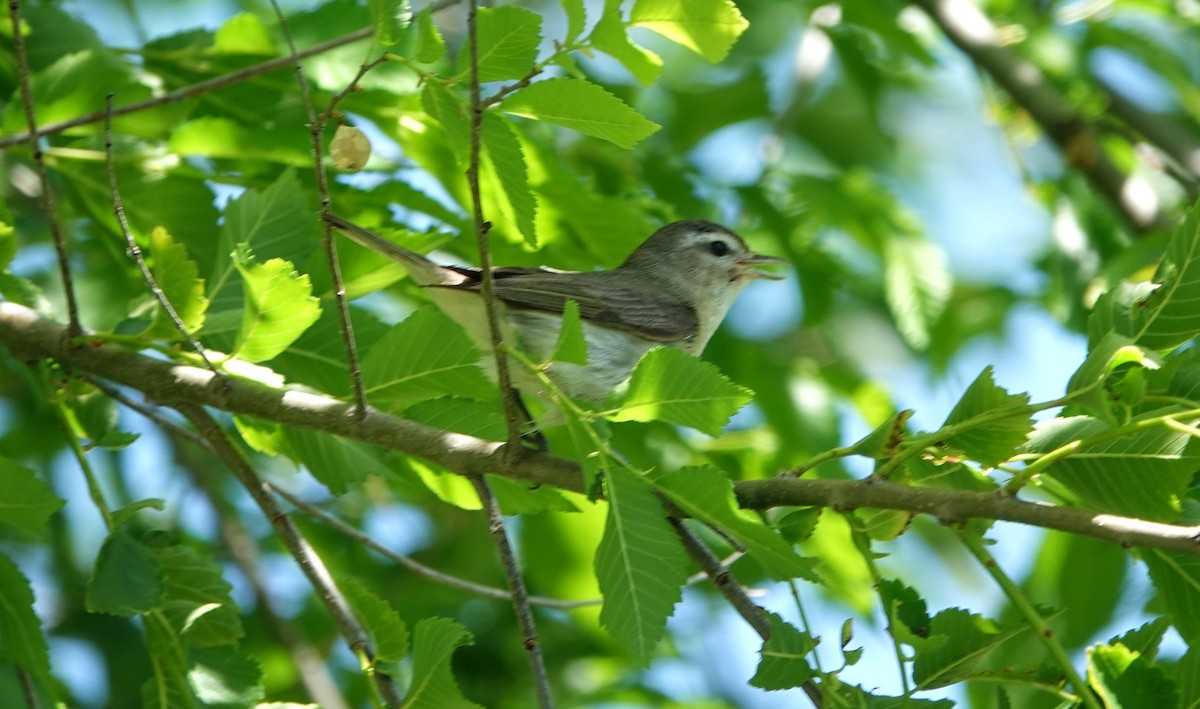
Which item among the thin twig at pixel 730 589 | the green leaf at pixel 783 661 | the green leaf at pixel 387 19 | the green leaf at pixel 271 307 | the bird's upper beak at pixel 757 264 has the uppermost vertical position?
the green leaf at pixel 387 19

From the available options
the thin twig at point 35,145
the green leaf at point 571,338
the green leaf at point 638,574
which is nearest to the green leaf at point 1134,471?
the green leaf at point 638,574

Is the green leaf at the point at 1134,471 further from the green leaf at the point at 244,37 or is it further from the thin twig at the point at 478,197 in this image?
the green leaf at the point at 244,37

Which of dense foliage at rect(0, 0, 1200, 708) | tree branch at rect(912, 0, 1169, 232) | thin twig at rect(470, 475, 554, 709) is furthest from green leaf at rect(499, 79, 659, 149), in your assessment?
tree branch at rect(912, 0, 1169, 232)

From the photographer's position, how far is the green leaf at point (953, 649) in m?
2.18

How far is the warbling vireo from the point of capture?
3.56 m

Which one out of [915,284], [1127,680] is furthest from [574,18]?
[915,284]

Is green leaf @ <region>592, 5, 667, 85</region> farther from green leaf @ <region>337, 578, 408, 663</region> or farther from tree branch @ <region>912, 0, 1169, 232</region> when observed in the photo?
tree branch @ <region>912, 0, 1169, 232</region>

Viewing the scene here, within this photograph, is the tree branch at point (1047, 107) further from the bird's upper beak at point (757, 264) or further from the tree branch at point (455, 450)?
the tree branch at point (455, 450)

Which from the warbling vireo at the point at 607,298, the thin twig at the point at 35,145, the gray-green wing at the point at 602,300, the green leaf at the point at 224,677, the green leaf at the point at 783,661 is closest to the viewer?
the green leaf at the point at 783,661

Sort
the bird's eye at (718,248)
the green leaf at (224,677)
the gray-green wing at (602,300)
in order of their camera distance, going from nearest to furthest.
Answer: the green leaf at (224,677)
the gray-green wing at (602,300)
the bird's eye at (718,248)

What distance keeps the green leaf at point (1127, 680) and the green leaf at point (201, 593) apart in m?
1.77

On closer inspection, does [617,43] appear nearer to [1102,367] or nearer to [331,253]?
[331,253]

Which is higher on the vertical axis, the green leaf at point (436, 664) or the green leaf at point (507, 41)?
the green leaf at point (507, 41)

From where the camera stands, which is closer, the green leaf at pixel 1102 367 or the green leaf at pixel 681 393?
the green leaf at pixel 1102 367
